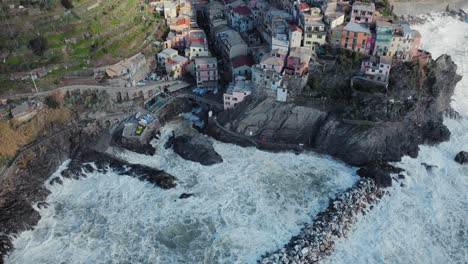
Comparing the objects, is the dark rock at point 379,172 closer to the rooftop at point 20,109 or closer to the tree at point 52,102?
the tree at point 52,102

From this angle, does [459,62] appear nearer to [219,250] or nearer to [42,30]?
[219,250]

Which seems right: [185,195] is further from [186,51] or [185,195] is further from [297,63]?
[186,51]

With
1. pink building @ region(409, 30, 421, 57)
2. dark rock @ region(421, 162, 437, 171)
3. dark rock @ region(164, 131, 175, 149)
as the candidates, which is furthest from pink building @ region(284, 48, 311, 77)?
dark rock @ region(421, 162, 437, 171)

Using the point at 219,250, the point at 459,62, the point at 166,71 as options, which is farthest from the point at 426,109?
the point at 166,71

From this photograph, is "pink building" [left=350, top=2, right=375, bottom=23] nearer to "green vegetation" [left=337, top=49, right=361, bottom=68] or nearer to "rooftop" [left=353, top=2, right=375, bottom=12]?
"rooftop" [left=353, top=2, right=375, bottom=12]

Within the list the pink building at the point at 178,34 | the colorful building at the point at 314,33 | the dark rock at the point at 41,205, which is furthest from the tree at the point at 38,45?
the colorful building at the point at 314,33

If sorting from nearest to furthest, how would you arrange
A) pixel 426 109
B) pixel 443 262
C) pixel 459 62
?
pixel 443 262
pixel 426 109
pixel 459 62

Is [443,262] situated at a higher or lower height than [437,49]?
lower
